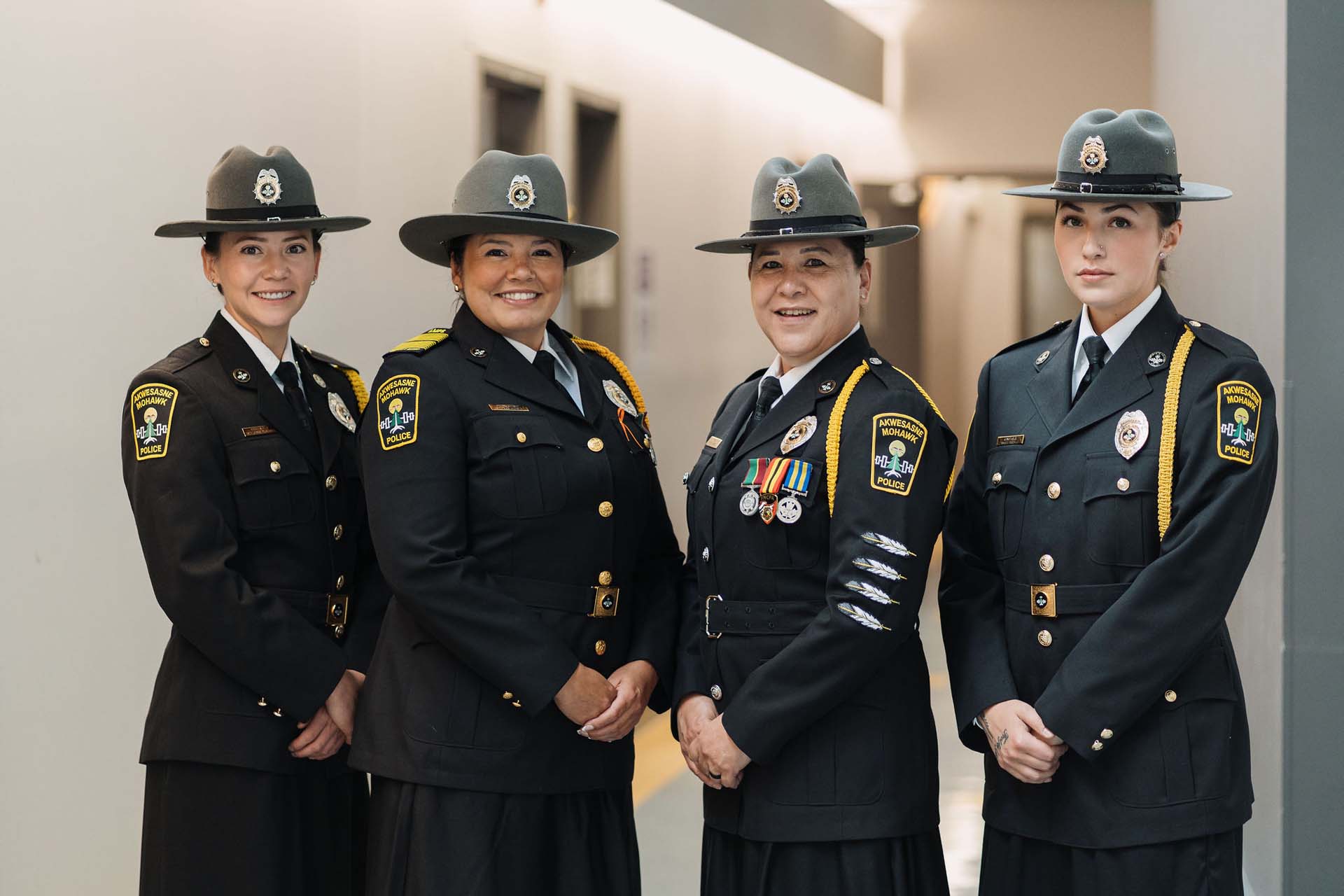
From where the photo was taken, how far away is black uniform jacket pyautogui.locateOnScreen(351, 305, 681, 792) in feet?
8.54

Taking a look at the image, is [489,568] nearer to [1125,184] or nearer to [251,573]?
[251,573]

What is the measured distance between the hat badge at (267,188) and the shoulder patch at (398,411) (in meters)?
0.52

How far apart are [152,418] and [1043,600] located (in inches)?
65.9

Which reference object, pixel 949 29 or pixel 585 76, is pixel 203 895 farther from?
pixel 949 29

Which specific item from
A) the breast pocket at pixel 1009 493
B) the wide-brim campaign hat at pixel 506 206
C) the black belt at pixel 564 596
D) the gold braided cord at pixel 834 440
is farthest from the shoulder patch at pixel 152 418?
the breast pocket at pixel 1009 493

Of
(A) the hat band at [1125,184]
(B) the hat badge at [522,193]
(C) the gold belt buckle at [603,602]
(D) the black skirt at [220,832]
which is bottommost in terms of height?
(D) the black skirt at [220,832]

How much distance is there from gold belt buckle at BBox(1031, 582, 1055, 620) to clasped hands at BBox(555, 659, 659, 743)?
74cm

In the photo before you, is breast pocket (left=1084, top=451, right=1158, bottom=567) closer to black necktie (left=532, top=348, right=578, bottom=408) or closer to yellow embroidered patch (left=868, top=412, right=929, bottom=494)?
yellow embroidered patch (left=868, top=412, right=929, bottom=494)

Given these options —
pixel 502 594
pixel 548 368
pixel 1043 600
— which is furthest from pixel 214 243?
pixel 1043 600

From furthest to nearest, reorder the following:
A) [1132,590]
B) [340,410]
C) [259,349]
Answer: [340,410] → [259,349] → [1132,590]

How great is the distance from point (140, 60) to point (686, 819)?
10.9ft

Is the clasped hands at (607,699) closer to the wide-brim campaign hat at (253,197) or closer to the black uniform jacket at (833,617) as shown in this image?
the black uniform jacket at (833,617)

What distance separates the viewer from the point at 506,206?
2779mm

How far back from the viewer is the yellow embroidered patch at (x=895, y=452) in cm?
250
